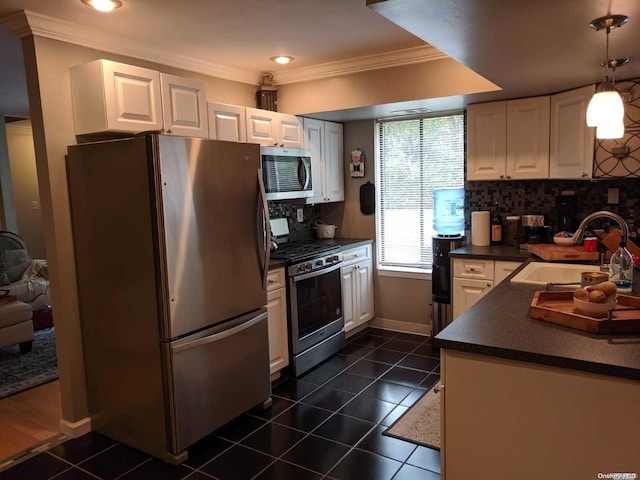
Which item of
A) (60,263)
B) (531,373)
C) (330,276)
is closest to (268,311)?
(330,276)

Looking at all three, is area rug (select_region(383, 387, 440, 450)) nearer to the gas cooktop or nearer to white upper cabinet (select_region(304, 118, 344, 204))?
the gas cooktop

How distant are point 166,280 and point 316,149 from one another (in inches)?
86.8

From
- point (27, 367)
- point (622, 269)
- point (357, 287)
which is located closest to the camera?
point (622, 269)

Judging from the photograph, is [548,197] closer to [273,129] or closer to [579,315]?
[273,129]

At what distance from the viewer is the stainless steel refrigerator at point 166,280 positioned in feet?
7.94

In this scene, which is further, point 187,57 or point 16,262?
point 16,262

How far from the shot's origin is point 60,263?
2.70 metres

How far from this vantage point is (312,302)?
366 cm

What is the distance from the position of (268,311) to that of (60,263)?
129cm

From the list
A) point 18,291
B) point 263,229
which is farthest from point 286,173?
point 18,291

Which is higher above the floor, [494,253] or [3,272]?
[494,253]

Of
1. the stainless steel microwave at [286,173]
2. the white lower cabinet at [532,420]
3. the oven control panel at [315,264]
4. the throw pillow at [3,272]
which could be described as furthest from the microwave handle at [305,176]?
the throw pillow at [3,272]

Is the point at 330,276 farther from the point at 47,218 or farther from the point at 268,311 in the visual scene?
the point at 47,218

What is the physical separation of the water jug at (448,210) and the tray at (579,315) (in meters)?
2.13
